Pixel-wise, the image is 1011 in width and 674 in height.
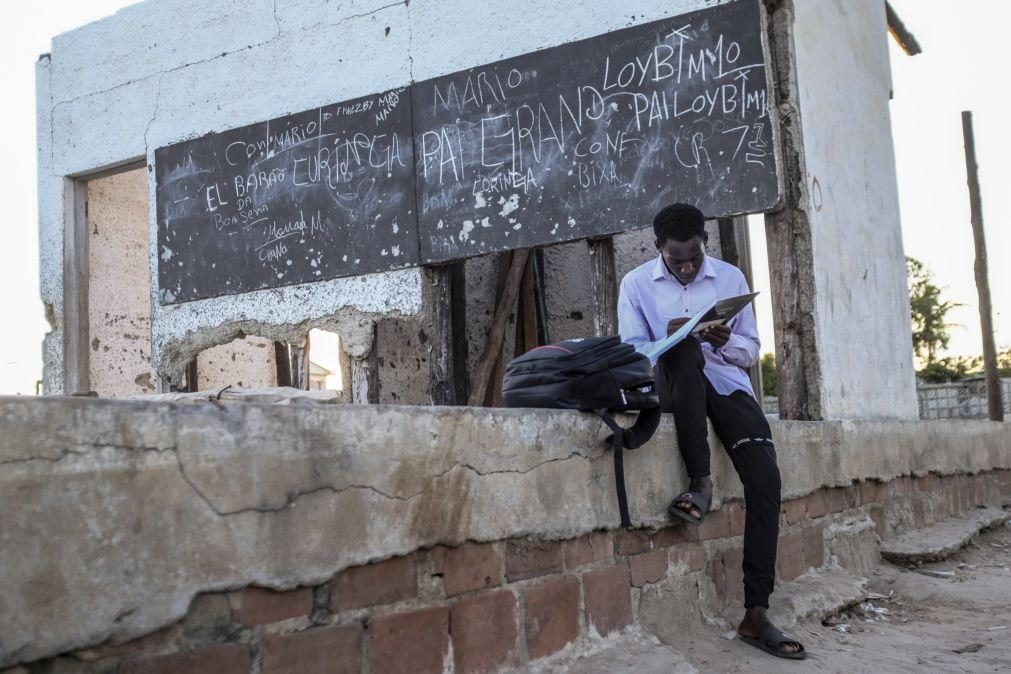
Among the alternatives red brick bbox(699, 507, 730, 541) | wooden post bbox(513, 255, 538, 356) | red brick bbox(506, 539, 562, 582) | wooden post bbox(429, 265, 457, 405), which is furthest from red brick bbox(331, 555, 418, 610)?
wooden post bbox(513, 255, 538, 356)

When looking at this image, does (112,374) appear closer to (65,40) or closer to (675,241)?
(65,40)

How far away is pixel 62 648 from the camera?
180 cm

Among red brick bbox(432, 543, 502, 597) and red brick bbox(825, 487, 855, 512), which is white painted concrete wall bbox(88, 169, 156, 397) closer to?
red brick bbox(825, 487, 855, 512)

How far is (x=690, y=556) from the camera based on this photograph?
3.91 metres

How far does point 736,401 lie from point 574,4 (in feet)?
13.1

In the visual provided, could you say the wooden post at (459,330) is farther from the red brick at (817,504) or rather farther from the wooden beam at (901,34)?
the wooden beam at (901,34)

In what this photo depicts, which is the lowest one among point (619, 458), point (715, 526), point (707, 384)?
point (715, 526)

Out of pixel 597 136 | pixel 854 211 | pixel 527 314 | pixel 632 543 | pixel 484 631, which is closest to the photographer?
pixel 484 631

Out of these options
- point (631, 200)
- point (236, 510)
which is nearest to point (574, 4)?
point (631, 200)

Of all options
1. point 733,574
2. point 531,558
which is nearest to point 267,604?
point 531,558

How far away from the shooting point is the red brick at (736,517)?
430cm

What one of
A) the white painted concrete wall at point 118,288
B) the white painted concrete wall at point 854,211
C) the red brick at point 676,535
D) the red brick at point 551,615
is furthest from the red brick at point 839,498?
the white painted concrete wall at point 118,288

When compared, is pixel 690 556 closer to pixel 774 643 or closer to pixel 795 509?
pixel 774 643

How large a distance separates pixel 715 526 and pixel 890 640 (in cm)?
92
